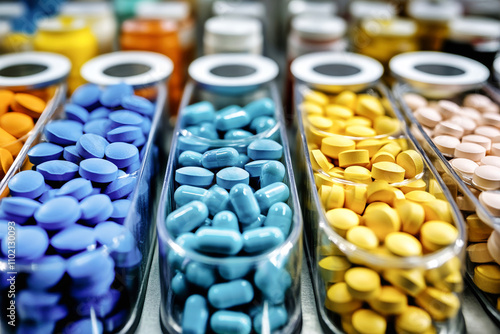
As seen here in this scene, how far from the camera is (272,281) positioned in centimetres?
67

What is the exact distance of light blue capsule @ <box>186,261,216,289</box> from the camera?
661 mm

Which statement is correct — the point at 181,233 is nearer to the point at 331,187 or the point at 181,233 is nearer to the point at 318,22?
the point at 331,187

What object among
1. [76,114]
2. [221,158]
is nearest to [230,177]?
[221,158]

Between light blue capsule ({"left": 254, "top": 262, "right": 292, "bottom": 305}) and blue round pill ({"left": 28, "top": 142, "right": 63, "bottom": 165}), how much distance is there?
1.47 ft

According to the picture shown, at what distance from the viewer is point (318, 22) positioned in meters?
1.28

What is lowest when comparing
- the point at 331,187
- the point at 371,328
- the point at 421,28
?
the point at 371,328

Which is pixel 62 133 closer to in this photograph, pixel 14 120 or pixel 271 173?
pixel 14 120

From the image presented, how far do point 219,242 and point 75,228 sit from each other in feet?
0.72

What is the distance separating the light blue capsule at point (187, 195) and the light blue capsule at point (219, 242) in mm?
118

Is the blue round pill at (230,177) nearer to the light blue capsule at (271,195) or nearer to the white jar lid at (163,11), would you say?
the light blue capsule at (271,195)

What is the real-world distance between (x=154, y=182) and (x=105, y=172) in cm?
19

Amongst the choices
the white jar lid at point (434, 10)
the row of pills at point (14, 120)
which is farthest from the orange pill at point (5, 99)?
the white jar lid at point (434, 10)

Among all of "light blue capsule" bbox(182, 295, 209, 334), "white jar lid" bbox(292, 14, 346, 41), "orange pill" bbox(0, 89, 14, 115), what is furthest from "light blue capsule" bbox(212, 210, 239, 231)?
"white jar lid" bbox(292, 14, 346, 41)

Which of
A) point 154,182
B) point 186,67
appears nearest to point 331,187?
point 154,182
